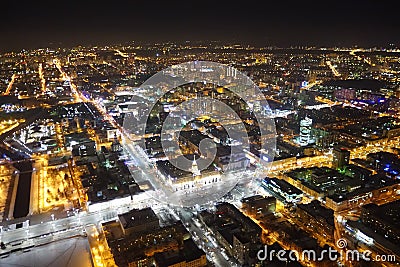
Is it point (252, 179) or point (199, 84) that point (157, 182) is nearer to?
point (252, 179)

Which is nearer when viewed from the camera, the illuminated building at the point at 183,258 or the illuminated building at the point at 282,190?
the illuminated building at the point at 183,258

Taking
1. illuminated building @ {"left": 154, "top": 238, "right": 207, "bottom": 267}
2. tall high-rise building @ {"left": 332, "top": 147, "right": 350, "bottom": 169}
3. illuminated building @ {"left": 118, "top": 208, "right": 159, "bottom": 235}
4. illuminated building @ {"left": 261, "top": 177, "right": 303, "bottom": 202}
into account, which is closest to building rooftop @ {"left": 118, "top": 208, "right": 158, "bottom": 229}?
illuminated building @ {"left": 118, "top": 208, "right": 159, "bottom": 235}

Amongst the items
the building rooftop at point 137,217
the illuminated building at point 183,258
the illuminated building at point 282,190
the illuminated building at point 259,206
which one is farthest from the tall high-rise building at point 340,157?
the building rooftop at point 137,217

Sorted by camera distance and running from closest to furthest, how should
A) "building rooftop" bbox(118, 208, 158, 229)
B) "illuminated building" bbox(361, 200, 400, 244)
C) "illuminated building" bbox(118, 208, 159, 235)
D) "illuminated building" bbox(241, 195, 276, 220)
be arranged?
"illuminated building" bbox(361, 200, 400, 244), "illuminated building" bbox(118, 208, 159, 235), "building rooftop" bbox(118, 208, 158, 229), "illuminated building" bbox(241, 195, 276, 220)

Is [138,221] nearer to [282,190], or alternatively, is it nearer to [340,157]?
[282,190]

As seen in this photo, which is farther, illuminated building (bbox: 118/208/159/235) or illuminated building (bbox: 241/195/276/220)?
illuminated building (bbox: 241/195/276/220)

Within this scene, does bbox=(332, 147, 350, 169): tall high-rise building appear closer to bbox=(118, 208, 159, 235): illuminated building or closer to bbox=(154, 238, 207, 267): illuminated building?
bbox=(154, 238, 207, 267): illuminated building

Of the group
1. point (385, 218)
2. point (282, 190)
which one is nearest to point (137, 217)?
point (282, 190)

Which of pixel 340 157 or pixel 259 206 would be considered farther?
pixel 340 157

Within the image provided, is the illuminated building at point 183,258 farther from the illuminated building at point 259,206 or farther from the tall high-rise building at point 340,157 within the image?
the tall high-rise building at point 340,157

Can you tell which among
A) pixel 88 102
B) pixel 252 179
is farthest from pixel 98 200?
pixel 88 102

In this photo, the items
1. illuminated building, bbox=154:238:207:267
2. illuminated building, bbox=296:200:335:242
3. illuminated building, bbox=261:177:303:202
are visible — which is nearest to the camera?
illuminated building, bbox=154:238:207:267
